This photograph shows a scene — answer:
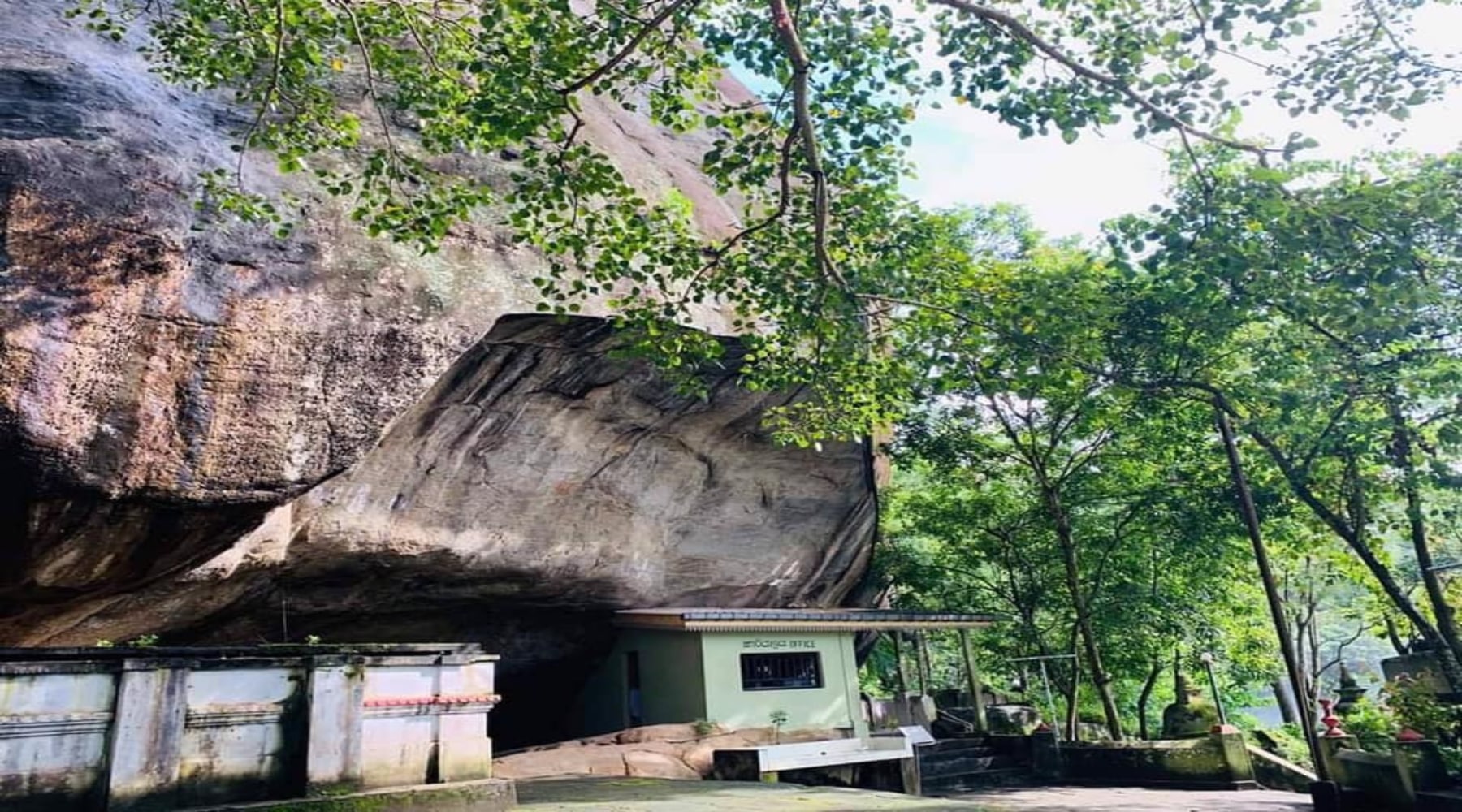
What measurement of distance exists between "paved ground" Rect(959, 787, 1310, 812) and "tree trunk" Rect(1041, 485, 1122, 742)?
6.50 ft

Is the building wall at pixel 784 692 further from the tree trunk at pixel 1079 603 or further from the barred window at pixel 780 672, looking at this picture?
the tree trunk at pixel 1079 603

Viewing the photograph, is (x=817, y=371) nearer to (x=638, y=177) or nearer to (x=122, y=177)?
(x=638, y=177)

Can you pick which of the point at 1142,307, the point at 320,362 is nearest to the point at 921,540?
the point at 1142,307

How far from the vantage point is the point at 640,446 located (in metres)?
12.4

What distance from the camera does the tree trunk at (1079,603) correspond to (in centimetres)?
1524

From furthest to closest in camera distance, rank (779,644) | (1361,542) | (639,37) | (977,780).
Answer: (977,780) → (779,644) → (1361,542) → (639,37)

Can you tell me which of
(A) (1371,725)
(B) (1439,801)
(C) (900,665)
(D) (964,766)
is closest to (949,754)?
(D) (964,766)

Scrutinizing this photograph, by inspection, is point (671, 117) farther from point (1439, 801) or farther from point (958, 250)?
point (1439, 801)

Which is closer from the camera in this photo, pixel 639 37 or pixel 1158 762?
pixel 639 37

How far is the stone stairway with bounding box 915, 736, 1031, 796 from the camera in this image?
14148 mm

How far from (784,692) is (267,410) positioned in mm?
9447

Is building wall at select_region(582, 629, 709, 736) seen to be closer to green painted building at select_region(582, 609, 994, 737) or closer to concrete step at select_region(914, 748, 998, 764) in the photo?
green painted building at select_region(582, 609, 994, 737)

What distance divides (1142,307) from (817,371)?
5226 mm

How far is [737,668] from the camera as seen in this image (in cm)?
1351
